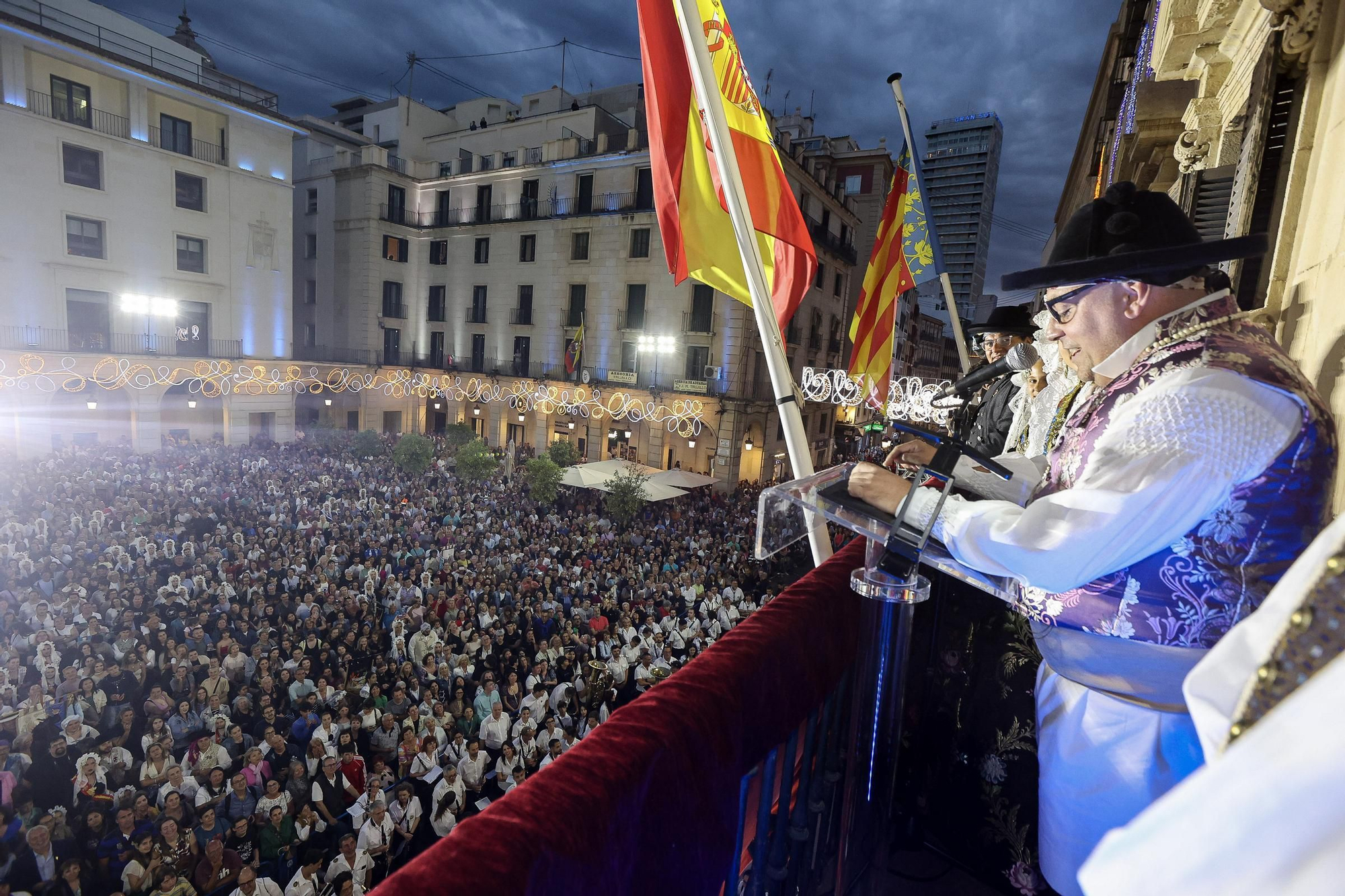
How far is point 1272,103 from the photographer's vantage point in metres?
3.31

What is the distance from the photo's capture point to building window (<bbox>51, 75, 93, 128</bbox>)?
21.5m

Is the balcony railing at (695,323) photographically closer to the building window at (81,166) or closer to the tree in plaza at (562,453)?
the tree in plaza at (562,453)

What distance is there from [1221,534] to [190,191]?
3221cm

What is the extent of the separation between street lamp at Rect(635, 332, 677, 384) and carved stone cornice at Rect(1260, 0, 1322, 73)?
2307 cm

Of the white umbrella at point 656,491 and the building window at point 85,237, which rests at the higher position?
the building window at point 85,237

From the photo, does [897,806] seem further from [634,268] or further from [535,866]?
[634,268]

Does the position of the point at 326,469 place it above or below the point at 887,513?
below

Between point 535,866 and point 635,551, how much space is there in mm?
12951

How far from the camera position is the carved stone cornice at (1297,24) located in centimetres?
275

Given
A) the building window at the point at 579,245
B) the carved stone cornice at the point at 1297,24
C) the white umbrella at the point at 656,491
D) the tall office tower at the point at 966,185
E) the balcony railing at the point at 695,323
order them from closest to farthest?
the carved stone cornice at the point at 1297,24, the white umbrella at the point at 656,491, the balcony railing at the point at 695,323, the building window at the point at 579,245, the tall office tower at the point at 966,185

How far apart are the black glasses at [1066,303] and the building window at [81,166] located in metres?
30.7

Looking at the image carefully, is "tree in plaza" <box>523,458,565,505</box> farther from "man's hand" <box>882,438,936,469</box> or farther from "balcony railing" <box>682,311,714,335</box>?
"man's hand" <box>882,438,936,469</box>

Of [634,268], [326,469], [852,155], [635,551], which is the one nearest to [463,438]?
[326,469]

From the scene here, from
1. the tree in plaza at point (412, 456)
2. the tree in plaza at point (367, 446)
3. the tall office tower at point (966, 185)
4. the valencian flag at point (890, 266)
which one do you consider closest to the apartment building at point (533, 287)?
the tree in plaza at point (367, 446)
